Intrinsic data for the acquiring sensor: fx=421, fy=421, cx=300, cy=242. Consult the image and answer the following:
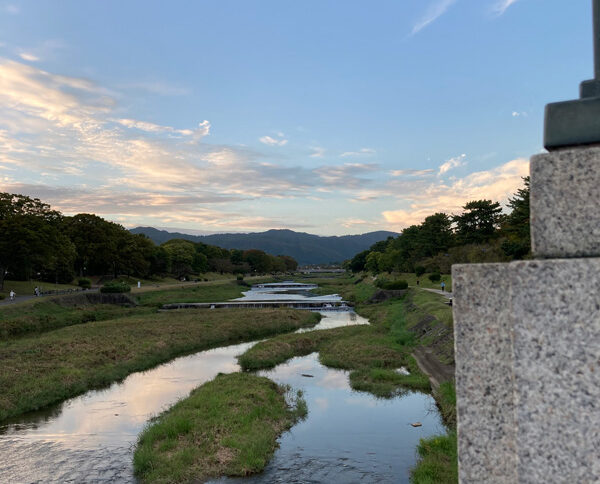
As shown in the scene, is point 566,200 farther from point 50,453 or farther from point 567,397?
point 50,453

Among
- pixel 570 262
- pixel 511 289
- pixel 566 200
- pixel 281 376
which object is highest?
pixel 566 200

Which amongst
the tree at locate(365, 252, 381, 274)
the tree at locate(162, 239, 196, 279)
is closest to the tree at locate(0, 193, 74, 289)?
the tree at locate(162, 239, 196, 279)

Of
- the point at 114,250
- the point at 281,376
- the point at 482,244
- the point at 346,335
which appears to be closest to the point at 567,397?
the point at 281,376

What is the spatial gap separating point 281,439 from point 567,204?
1397 centimetres

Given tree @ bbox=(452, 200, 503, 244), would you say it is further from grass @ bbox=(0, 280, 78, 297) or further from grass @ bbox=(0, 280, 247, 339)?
grass @ bbox=(0, 280, 78, 297)

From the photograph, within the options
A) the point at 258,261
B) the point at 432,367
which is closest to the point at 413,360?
the point at 432,367

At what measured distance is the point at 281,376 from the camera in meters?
21.9

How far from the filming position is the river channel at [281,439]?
38.8 feet

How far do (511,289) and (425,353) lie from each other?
23.9m

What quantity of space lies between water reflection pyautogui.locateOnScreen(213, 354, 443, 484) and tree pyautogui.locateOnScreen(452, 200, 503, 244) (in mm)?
51271

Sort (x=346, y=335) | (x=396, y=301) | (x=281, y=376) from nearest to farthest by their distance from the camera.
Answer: (x=281, y=376) < (x=346, y=335) < (x=396, y=301)

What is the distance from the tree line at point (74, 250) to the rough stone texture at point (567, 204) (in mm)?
61480

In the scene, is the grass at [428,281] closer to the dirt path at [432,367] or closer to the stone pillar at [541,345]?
the dirt path at [432,367]

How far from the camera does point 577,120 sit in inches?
92.7
